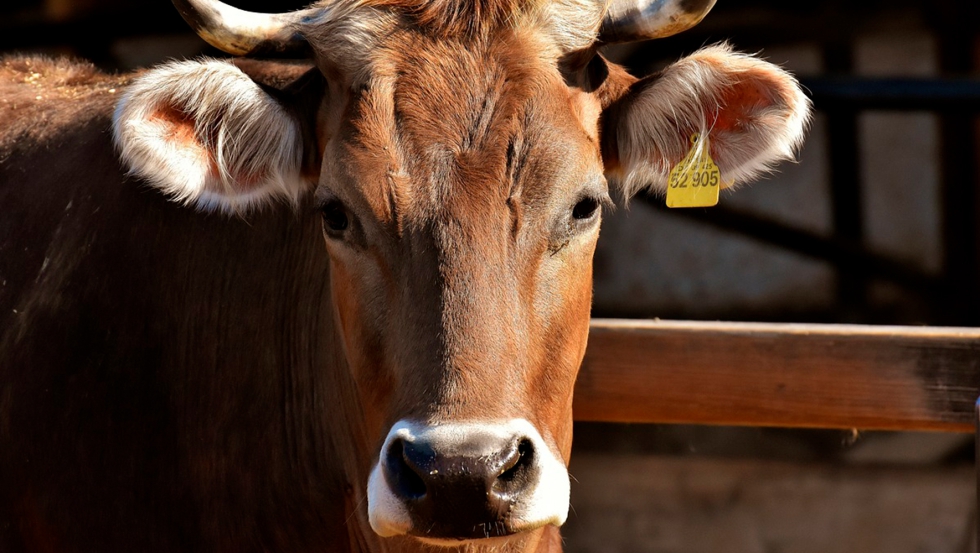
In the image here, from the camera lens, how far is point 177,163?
286 cm

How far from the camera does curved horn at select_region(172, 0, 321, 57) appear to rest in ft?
9.12

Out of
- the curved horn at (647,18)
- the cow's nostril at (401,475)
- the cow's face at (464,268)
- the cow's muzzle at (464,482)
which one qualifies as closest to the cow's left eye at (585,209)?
the cow's face at (464,268)

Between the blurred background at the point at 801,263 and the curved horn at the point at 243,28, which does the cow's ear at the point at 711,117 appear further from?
the blurred background at the point at 801,263

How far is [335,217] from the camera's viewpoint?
2.70 meters

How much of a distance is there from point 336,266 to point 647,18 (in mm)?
1011

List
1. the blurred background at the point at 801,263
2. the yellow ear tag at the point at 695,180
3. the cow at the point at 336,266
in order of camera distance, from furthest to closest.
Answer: the blurred background at the point at 801,263, the yellow ear tag at the point at 695,180, the cow at the point at 336,266

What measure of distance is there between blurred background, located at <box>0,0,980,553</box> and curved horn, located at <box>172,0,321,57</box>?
3685mm

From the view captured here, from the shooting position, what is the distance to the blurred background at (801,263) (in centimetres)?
704

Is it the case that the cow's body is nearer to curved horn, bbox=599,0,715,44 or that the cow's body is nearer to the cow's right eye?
the cow's right eye

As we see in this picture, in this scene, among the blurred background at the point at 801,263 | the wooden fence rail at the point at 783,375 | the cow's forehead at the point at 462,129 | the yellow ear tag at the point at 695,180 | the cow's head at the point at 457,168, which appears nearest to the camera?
the cow's head at the point at 457,168

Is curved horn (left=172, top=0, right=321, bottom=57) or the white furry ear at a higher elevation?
curved horn (left=172, top=0, right=321, bottom=57)

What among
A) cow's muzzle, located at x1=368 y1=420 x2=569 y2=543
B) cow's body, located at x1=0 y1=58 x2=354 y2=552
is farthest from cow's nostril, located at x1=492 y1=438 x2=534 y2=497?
cow's body, located at x1=0 y1=58 x2=354 y2=552

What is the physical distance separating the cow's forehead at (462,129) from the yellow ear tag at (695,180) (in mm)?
362

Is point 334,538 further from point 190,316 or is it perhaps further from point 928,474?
point 928,474
